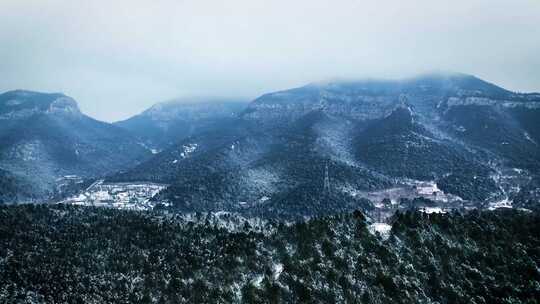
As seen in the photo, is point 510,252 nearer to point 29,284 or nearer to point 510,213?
point 510,213

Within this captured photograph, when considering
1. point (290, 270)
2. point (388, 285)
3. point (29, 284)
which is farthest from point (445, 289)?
point (29, 284)

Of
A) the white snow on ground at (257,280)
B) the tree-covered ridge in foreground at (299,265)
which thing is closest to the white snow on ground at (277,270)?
the tree-covered ridge in foreground at (299,265)

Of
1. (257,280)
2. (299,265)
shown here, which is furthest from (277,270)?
(299,265)

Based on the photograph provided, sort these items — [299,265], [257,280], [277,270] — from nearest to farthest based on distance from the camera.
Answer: [299,265], [257,280], [277,270]

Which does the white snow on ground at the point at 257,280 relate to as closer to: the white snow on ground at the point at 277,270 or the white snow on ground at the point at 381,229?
the white snow on ground at the point at 277,270

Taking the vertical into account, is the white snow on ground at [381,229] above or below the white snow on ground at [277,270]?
above

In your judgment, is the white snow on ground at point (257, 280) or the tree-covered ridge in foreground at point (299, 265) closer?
the tree-covered ridge in foreground at point (299, 265)

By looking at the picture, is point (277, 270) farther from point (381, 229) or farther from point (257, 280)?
point (381, 229)

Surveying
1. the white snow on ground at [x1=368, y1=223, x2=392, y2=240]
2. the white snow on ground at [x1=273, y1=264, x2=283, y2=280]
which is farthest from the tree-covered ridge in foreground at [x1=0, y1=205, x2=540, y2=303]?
the white snow on ground at [x1=368, y1=223, x2=392, y2=240]
